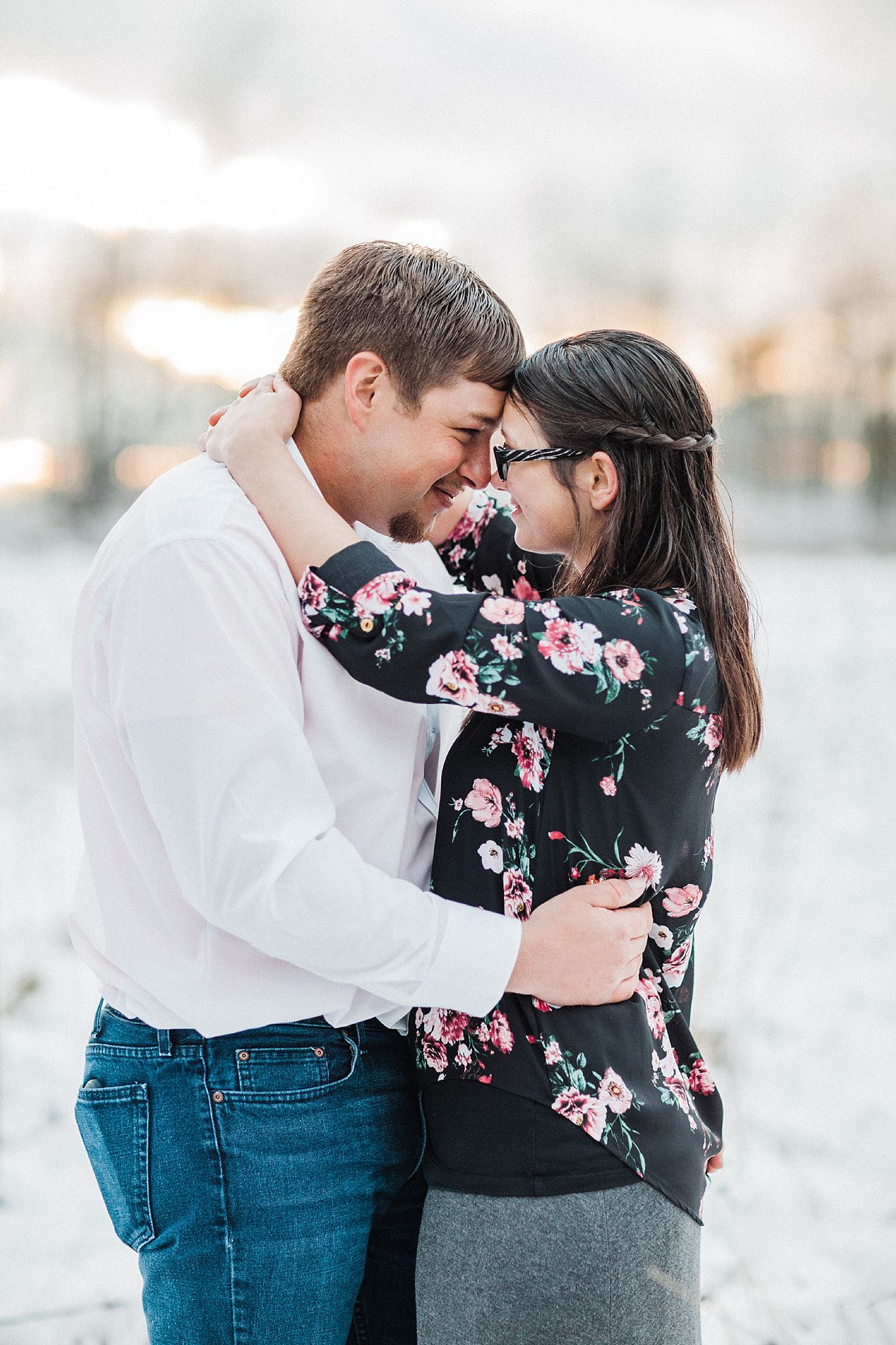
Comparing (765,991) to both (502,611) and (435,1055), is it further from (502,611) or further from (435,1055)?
(502,611)

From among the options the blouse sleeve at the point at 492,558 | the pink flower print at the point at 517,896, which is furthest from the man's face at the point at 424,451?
the pink flower print at the point at 517,896

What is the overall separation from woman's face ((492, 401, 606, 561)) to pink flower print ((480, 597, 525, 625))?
0.79 feet

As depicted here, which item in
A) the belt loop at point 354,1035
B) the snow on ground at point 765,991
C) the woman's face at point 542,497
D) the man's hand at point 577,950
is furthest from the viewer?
the snow on ground at point 765,991

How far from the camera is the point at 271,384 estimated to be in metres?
1.52

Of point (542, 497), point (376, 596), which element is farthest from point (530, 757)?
point (542, 497)

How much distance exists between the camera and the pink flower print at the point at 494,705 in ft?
3.83

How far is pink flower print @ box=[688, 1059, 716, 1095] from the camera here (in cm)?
138

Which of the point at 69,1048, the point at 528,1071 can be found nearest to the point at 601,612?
the point at 528,1071

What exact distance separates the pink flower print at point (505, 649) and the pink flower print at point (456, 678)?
0.10 feet

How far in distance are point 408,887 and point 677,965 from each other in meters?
0.43

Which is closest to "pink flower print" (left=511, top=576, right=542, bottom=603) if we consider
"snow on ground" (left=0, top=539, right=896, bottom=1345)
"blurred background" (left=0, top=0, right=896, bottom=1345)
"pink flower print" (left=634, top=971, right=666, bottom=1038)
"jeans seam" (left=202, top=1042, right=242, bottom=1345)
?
"pink flower print" (left=634, top=971, right=666, bottom=1038)

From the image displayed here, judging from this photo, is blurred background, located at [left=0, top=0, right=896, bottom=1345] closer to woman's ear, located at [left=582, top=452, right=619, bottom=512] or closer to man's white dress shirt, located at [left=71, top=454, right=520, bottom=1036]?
woman's ear, located at [left=582, top=452, right=619, bottom=512]

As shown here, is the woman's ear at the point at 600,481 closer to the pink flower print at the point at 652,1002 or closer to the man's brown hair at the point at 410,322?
the man's brown hair at the point at 410,322

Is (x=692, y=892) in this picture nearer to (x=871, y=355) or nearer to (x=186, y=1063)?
(x=186, y=1063)
